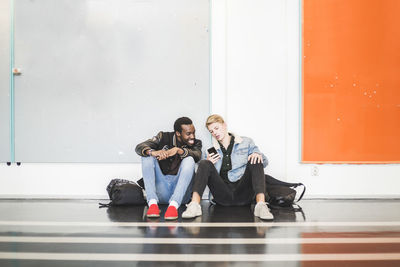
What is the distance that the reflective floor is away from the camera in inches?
60.5

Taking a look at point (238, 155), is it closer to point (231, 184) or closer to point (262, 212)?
point (231, 184)

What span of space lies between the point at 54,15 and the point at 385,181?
12.3 ft

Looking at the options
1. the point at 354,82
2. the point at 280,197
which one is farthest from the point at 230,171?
the point at 354,82

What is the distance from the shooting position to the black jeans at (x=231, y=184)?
2645mm

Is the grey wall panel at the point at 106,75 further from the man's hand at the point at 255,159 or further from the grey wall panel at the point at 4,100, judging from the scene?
the man's hand at the point at 255,159

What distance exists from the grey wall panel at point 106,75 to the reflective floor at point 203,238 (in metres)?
0.82

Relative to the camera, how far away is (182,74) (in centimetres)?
344

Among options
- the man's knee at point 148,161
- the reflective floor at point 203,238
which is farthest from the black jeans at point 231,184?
the man's knee at point 148,161

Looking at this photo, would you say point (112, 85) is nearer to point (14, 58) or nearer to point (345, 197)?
point (14, 58)

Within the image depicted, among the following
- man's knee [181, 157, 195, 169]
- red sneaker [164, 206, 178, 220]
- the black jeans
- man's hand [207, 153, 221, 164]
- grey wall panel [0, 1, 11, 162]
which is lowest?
red sneaker [164, 206, 178, 220]

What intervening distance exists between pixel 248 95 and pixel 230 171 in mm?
922

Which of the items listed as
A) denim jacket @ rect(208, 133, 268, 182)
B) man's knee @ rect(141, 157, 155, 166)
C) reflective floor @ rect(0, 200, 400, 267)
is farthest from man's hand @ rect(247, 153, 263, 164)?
man's knee @ rect(141, 157, 155, 166)

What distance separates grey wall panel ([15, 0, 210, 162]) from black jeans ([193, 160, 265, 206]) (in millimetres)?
755

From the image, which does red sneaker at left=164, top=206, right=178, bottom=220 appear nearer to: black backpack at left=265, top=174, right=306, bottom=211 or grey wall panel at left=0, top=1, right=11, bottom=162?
black backpack at left=265, top=174, right=306, bottom=211
